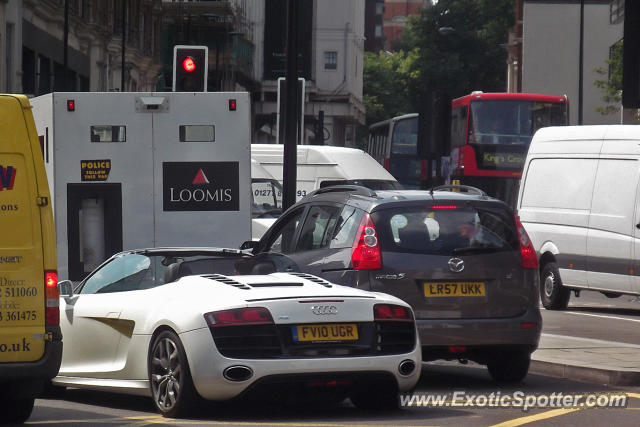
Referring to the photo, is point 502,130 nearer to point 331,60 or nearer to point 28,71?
point 28,71

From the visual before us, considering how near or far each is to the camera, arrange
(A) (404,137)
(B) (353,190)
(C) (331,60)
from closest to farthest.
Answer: (B) (353,190) → (A) (404,137) → (C) (331,60)

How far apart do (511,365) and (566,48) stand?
55713 millimetres

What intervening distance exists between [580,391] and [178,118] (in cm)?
700

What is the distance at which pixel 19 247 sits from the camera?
8.75 metres

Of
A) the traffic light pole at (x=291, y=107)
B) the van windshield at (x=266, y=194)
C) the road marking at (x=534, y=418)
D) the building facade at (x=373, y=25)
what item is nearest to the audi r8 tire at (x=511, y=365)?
the road marking at (x=534, y=418)

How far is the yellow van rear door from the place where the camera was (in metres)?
8.67

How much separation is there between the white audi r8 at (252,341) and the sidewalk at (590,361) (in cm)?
255

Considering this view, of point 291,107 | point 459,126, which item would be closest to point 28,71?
point 459,126

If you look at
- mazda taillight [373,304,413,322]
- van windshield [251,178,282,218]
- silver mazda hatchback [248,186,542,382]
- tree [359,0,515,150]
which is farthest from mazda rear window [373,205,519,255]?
tree [359,0,515,150]

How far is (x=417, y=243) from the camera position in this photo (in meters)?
11.1

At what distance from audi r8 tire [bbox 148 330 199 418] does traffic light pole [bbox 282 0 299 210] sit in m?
6.72

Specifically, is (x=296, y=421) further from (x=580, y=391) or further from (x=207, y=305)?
(x=580, y=391)

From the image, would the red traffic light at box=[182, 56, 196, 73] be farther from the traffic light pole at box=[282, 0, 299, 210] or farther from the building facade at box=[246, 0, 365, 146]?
the building facade at box=[246, 0, 365, 146]

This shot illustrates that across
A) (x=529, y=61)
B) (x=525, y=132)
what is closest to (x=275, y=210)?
(x=525, y=132)
